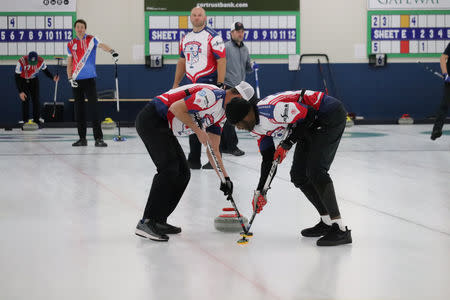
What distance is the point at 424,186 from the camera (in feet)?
19.0

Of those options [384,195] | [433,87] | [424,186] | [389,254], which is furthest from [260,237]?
[433,87]

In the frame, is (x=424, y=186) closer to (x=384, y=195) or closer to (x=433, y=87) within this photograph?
(x=384, y=195)

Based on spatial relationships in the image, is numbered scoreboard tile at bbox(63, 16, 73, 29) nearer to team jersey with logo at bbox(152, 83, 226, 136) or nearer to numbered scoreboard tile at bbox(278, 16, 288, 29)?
numbered scoreboard tile at bbox(278, 16, 288, 29)

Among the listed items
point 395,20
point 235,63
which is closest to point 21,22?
point 235,63

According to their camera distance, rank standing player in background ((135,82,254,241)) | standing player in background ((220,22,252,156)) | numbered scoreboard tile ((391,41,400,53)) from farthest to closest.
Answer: numbered scoreboard tile ((391,41,400,53))
standing player in background ((220,22,252,156))
standing player in background ((135,82,254,241))

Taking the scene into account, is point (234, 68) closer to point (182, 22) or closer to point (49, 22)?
point (182, 22)

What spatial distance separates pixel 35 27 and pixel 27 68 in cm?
111

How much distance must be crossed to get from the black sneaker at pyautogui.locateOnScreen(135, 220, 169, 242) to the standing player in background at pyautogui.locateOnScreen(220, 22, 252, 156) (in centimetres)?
434

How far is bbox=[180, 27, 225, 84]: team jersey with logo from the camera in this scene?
22.8 ft

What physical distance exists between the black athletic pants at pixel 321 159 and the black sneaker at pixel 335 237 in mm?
87

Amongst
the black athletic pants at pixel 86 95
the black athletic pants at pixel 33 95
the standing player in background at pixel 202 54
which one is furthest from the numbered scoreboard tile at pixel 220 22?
the standing player in background at pixel 202 54

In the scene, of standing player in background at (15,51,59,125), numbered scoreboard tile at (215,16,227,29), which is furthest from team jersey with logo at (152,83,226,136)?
numbered scoreboard tile at (215,16,227,29)

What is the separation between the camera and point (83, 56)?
9.16 meters

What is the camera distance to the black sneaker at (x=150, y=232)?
383cm
